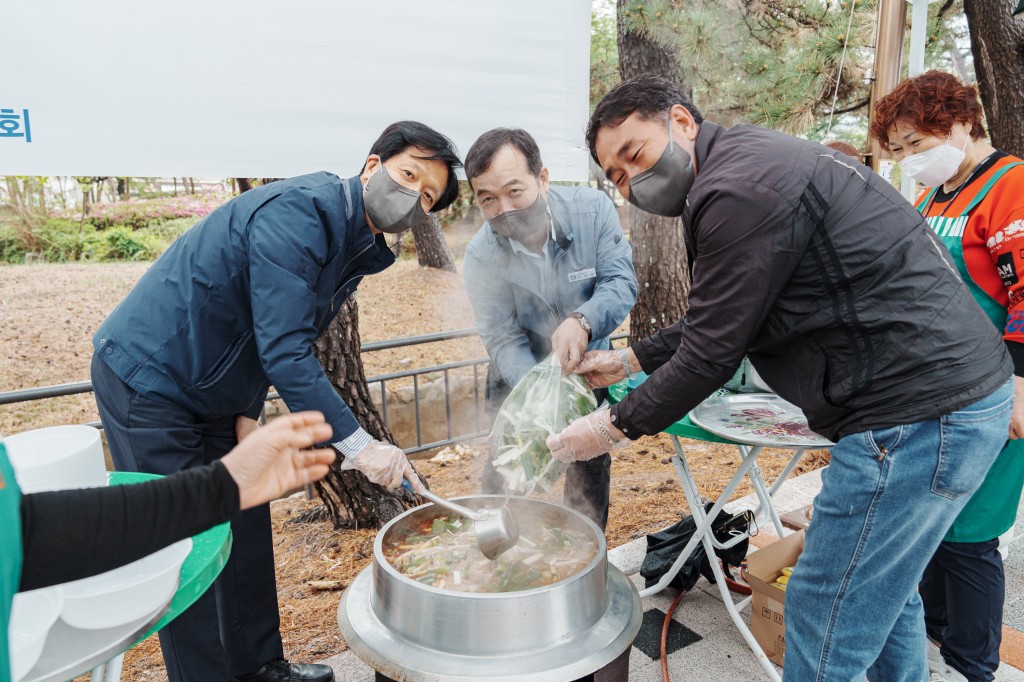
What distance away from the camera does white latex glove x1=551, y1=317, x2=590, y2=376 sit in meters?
2.81

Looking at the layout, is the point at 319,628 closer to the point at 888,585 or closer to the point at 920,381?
the point at 888,585

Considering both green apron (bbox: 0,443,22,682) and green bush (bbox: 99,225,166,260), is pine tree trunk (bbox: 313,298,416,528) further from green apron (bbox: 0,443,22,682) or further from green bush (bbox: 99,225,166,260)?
green bush (bbox: 99,225,166,260)

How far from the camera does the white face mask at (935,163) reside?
2.64 m

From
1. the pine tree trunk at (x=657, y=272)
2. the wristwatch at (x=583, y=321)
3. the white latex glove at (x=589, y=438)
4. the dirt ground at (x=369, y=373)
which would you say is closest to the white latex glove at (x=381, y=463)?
the white latex glove at (x=589, y=438)

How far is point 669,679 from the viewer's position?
9.37 feet

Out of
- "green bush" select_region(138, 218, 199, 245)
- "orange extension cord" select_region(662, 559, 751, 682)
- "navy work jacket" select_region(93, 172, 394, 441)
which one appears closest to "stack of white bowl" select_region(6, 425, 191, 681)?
"navy work jacket" select_region(93, 172, 394, 441)

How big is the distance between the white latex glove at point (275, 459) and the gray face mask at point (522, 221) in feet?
5.97

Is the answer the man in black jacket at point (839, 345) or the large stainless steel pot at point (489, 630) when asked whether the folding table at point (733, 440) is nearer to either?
the man in black jacket at point (839, 345)

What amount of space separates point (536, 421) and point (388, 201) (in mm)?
1043

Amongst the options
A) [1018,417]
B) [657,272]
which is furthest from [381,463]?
[657,272]

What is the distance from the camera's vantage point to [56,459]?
1.47 m

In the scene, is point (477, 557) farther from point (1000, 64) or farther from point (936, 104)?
point (1000, 64)

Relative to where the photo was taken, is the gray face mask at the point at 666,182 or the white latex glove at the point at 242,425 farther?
the white latex glove at the point at 242,425

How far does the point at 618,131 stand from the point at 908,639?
1.93 metres
